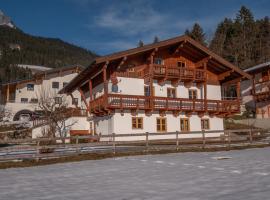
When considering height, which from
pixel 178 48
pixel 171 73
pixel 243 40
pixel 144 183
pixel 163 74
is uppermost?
pixel 243 40

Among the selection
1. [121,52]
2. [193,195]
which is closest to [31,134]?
[121,52]

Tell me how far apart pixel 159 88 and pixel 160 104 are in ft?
7.46

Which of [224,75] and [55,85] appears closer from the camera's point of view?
[224,75]

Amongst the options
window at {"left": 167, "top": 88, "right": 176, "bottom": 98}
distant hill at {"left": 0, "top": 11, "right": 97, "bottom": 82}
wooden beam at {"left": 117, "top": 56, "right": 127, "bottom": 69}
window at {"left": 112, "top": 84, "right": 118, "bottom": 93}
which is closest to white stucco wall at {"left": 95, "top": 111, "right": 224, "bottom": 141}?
window at {"left": 167, "top": 88, "right": 176, "bottom": 98}

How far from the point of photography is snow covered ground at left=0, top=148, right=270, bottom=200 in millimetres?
8070

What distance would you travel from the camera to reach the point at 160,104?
1195 inches

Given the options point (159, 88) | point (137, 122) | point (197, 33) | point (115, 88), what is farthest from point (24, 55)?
point (137, 122)

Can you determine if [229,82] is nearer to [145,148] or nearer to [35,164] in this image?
[145,148]

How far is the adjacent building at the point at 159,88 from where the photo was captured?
1139 inches

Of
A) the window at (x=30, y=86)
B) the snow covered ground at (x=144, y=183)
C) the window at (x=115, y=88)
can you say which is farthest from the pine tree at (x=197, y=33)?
the snow covered ground at (x=144, y=183)

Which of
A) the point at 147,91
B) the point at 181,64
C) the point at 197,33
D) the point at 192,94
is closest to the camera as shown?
the point at 147,91

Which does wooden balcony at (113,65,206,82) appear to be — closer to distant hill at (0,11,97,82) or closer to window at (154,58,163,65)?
window at (154,58,163,65)

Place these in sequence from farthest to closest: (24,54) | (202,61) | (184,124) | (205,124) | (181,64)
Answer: (24,54) < (181,64) < (202,61) < (205,124) < (184,124)

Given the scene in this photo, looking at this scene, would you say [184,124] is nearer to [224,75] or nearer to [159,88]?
[159,88]
